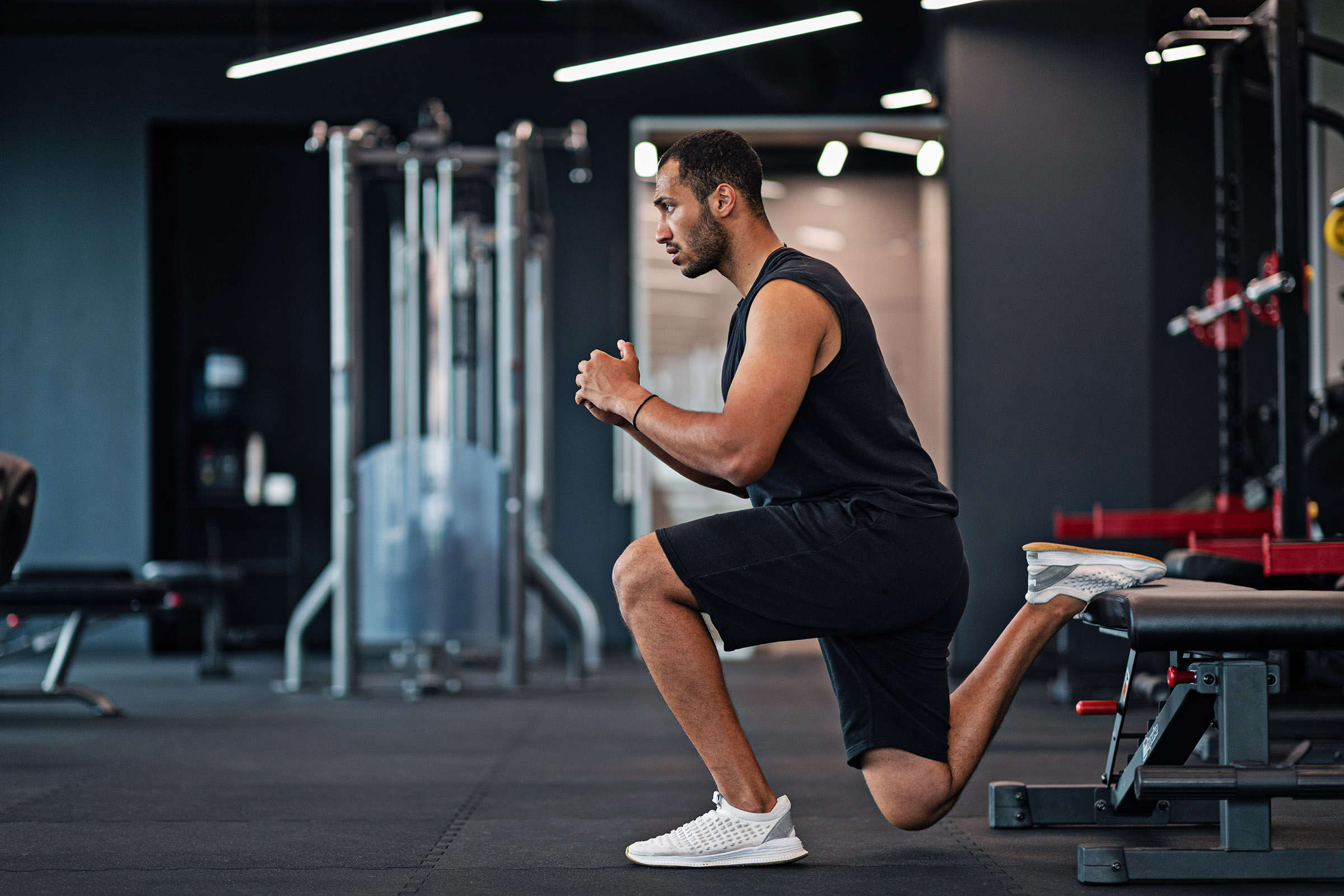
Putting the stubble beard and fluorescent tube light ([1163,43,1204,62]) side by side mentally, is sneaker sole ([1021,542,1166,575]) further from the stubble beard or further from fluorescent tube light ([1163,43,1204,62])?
fluorescent tube light ([1163,43,1204,62])

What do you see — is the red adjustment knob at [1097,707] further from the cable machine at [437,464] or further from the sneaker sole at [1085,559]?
the cable machine at [437,464]

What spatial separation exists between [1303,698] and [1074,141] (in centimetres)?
318

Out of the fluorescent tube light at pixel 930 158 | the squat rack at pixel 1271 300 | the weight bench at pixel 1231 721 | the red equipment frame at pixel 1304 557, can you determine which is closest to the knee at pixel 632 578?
the weight bench at pixel 1231 721

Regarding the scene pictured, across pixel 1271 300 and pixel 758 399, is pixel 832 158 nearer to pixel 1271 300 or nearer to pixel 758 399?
pixel 1271 300

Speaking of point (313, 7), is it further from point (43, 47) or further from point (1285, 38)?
point (1285, 38)

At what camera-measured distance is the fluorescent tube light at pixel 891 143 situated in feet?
24.6

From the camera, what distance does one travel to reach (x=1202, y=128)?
24.0 ft

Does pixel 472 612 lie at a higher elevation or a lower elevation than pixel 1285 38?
lower

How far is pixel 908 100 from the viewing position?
7117 millimetres

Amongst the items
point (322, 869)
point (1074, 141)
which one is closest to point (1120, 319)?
point (1074, 141)

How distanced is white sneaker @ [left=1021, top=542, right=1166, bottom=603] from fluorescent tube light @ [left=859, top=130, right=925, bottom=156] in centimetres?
571

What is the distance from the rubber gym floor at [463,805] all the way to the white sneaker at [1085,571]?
0.46 m

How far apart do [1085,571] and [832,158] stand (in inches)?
227

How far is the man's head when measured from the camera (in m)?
2.15
